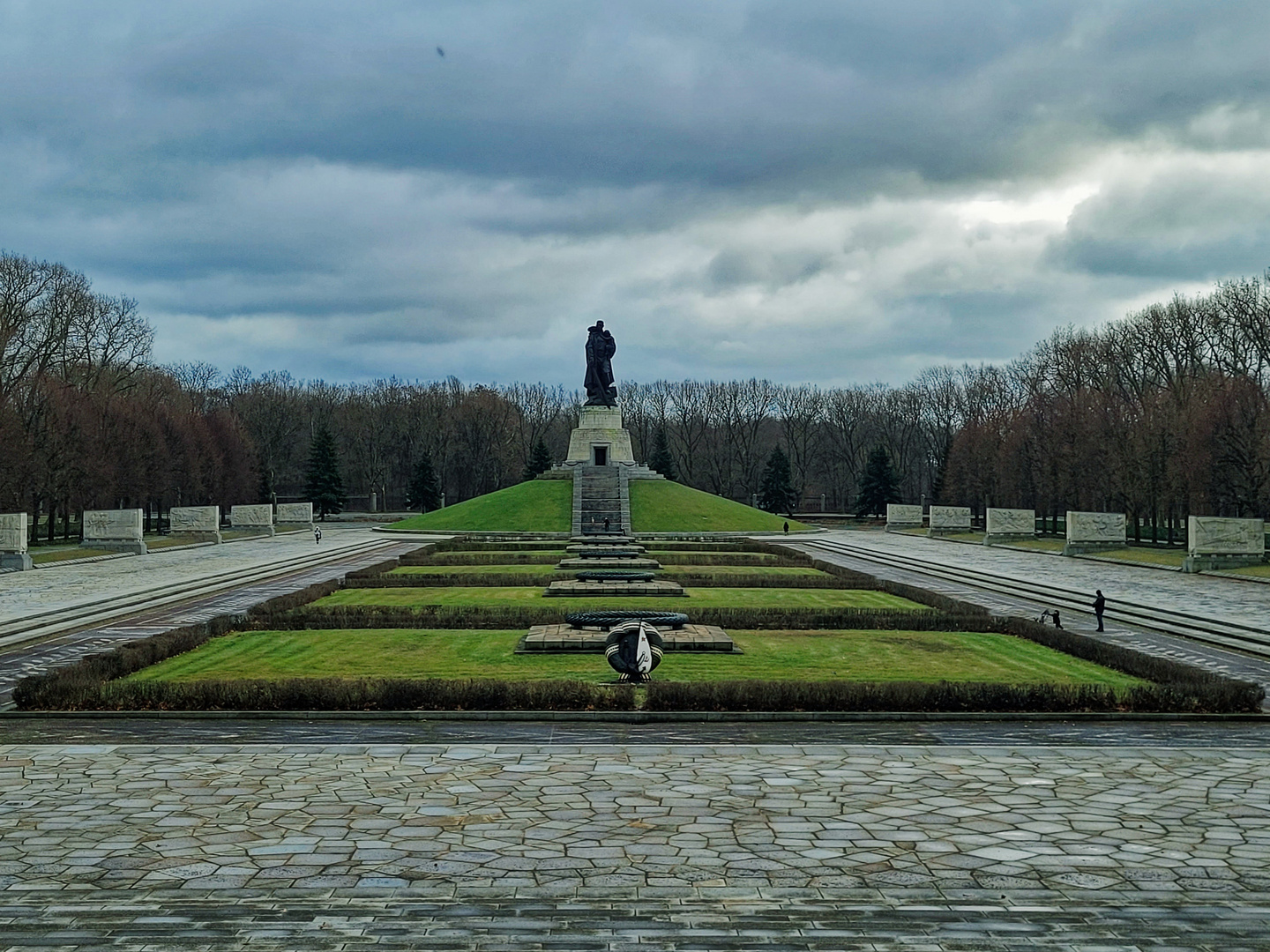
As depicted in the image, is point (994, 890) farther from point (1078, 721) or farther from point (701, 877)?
point (1078, 721)

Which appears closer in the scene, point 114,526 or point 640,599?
point 640,599

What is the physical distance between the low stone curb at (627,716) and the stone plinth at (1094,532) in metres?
33.3

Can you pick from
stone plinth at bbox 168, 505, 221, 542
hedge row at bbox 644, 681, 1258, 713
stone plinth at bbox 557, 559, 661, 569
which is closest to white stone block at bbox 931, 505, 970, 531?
stone plinth at bbox 557, 559, 661, 569

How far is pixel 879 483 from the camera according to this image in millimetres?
81750

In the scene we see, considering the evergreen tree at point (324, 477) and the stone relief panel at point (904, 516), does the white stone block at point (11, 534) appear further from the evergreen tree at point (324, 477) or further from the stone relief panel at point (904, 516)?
the stone relief panel at point (904, 516)

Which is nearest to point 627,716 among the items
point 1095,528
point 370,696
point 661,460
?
point 370,696

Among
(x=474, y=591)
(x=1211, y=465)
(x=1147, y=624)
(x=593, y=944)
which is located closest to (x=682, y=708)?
(x=593, y=944)

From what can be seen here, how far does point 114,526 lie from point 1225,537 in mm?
44350

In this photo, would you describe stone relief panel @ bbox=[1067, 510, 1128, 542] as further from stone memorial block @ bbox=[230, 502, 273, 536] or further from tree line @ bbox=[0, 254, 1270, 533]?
stone memorial block @ bbox=[230, 502, 273, 536]

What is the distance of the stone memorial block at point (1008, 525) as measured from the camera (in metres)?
55.4

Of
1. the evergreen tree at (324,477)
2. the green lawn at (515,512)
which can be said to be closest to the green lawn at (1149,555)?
the green lawn at (515,512)

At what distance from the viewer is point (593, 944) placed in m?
6.55

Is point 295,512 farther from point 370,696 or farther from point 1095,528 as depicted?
point 370,696

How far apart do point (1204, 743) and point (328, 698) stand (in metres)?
10.8
